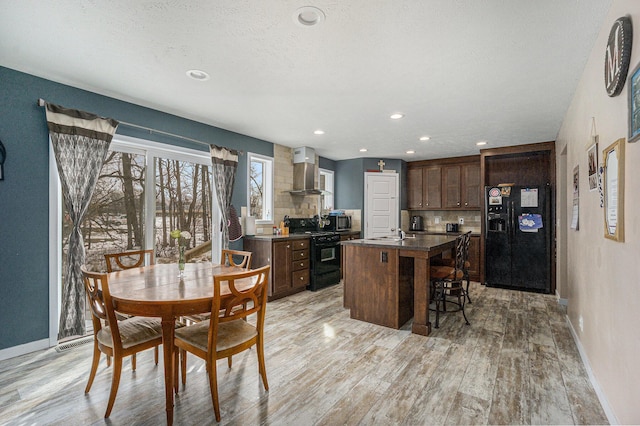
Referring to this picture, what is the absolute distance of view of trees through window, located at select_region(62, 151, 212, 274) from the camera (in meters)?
3.27

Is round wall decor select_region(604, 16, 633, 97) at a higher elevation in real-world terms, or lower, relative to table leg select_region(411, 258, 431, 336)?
higher

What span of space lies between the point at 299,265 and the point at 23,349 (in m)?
3.11

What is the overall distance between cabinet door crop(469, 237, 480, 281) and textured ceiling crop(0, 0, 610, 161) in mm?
2460

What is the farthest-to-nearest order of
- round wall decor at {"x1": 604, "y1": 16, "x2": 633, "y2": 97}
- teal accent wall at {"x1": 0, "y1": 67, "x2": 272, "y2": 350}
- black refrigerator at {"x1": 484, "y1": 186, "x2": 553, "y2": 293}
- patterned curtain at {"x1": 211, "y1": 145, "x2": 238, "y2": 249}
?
black refrigerator at {"x1": 484, "y1": 186, "x2": 553, "y2": 293}, patterned curtain at {"x1": 211, "y1": 145, "x2": 238, "y2": 249}, teal accent wall at {"x1": 0, "y1": 67, "x2": 272, "y2": 350}, round wall decor at {"x1": 604, "y1": 16, "x2": 633, "y2": 97}

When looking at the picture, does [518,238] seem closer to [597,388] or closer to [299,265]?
[597,388]

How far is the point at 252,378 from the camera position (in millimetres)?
2318

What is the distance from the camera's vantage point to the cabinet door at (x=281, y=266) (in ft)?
14.4

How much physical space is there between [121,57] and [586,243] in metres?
3.97

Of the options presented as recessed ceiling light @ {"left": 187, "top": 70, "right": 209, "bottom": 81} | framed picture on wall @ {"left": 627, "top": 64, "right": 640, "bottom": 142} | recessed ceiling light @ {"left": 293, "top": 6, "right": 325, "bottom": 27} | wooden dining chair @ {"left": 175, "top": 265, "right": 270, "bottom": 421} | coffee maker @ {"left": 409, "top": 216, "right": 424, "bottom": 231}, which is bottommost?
wooden dining chair @ {"left": 175, "top": 265, "right": 270, "bottom": 421}

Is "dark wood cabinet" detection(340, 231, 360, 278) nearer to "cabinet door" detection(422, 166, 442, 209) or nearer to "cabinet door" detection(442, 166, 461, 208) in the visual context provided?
"cabinet door" detection(422, 166, 442, 209)

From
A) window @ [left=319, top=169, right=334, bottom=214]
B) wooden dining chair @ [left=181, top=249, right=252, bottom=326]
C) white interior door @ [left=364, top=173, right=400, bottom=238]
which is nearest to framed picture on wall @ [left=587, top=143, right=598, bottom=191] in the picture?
wooden dining chair @ [left=181, top=249, right=252, bottom=326]

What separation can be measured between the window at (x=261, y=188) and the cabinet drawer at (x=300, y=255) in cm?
79

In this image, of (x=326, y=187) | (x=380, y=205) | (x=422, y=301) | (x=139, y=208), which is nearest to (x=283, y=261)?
(x=139, y=208)

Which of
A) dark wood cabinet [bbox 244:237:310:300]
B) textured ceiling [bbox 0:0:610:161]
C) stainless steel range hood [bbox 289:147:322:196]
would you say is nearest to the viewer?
textured ceiling [bbox 0:0:610:161]
